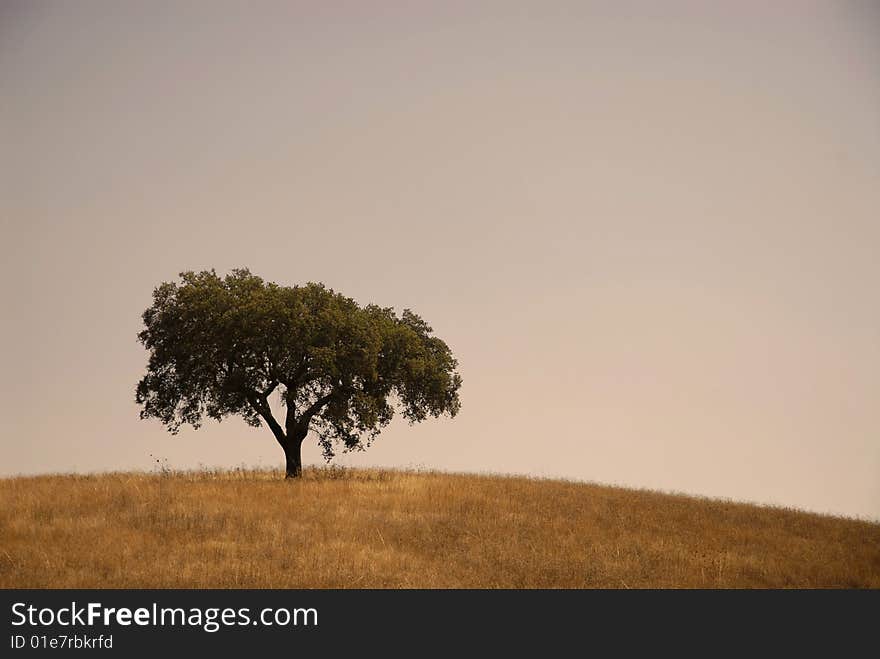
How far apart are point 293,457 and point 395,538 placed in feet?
36.6

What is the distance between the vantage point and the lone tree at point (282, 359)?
34.0 m

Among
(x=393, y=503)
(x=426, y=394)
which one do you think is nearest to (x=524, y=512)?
(x=393, y=503)

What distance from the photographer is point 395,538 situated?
24.9 metres

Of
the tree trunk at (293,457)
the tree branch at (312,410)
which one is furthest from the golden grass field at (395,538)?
the tree branch at (312,410)

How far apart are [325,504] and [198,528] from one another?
4.70 metres

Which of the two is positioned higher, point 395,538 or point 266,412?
point 266,412

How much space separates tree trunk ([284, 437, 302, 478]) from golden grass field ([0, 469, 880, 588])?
154cm

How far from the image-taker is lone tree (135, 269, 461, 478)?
34.0 m

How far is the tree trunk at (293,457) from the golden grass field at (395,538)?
1539 millimetres

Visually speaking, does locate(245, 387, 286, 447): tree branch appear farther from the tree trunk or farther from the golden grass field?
the golden grass field

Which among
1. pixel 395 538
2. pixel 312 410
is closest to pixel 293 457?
pixel 312 410

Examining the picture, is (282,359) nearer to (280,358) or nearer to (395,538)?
(280,358)

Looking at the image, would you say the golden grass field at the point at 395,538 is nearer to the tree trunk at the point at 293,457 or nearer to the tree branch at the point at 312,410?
the tree trunk at the point at 293,457

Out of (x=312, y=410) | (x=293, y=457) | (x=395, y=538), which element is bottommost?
(x=395, y=538)
